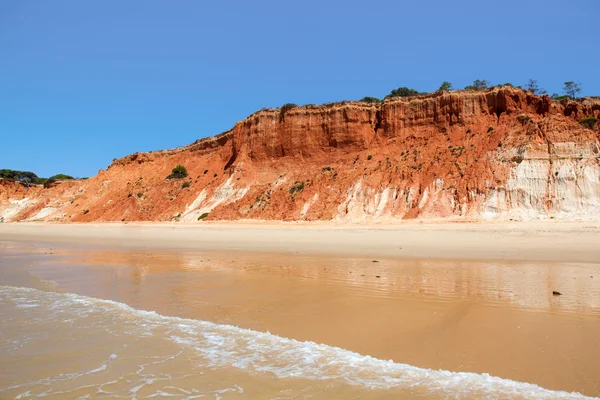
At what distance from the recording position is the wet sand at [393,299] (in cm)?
418

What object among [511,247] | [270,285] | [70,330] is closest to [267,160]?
[511,247]

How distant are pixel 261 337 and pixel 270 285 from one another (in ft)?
10.6

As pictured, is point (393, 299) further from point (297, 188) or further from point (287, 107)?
point (287, 107)

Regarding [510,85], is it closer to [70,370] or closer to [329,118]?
[329,118]

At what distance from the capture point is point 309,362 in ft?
14.1

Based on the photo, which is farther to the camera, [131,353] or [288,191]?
[288,191]

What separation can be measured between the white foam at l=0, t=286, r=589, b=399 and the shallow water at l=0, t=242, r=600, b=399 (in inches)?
0.7

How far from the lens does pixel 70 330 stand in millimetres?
5605

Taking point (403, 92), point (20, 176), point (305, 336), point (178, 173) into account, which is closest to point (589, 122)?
point (403, 92)

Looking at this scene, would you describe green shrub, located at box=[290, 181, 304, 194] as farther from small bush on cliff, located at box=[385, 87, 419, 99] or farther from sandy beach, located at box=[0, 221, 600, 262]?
small bush on cliff, located at box=[385, 87, 419, 99]

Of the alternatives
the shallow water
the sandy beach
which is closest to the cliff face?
the sandy beach

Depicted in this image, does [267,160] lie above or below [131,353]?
above

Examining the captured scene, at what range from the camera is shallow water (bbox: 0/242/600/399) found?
3.79m

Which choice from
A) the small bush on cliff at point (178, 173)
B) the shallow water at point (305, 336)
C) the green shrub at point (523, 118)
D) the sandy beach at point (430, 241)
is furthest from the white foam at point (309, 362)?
the small bush on cliff at point (178, 173)
